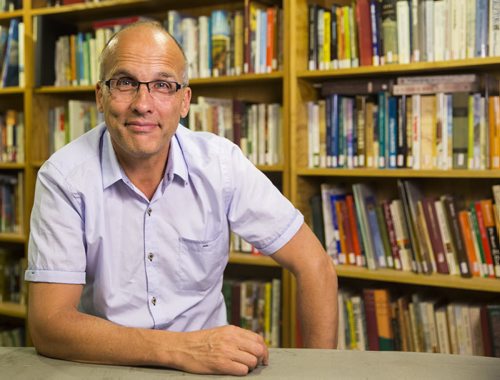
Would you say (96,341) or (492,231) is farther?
(492,231)

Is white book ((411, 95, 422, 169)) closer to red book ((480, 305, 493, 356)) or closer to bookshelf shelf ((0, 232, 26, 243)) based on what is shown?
red book ((480, 305, 493, 356))

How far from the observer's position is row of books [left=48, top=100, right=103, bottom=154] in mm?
3117

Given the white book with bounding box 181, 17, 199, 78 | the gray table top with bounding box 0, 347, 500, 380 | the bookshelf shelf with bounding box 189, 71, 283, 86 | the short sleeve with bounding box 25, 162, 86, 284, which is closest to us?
the gray table top with bounding box 0, 347, 500, 380

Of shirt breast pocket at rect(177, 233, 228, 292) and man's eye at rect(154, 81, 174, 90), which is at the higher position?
man's eye at rect(154, 81, 174, 90)

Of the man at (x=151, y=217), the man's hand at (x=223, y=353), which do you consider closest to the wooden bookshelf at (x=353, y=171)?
the man at (x=151, y=217)

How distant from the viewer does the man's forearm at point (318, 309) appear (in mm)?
1531

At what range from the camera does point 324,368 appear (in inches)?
43.1

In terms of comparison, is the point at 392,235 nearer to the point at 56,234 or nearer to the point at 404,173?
the point at 404,173

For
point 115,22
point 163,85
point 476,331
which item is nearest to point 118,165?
point 163,85

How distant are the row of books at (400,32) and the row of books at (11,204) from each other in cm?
169

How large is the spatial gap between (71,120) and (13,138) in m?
0.42

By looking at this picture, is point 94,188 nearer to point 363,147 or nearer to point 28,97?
point 363,147

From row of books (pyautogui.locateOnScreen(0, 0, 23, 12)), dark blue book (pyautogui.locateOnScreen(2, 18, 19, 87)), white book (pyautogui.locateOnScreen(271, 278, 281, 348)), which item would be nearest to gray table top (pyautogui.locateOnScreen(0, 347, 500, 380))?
white book (pyautogui.locateOnScreen(271, 278, 281, 348))

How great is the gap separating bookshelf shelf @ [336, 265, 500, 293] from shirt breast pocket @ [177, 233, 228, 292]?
35.9 inches
